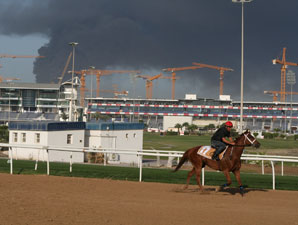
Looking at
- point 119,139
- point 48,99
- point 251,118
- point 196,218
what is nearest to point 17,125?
point 119,139

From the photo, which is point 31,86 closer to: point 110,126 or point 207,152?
point 110,126

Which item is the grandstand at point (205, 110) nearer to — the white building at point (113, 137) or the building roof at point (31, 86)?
the building roof at point (31, 86)

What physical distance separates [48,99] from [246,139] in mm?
142139

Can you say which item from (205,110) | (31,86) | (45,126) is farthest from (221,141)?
(205,110)

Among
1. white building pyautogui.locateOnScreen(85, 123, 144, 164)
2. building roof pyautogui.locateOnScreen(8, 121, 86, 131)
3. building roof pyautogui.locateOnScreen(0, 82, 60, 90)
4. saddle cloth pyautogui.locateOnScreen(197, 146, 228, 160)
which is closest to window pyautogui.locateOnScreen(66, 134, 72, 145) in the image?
building roof pyautogui.locateOnScreen(8, 121, 86, 131)

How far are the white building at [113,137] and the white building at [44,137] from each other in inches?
75.0

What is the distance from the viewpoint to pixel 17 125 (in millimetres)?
28375

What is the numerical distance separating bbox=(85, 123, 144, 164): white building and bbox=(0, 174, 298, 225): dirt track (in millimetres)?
17618

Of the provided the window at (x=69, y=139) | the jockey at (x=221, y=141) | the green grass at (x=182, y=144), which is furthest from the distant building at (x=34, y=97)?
the jockey at (x=221, y=141)

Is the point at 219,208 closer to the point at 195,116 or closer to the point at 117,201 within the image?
the point at 117,201

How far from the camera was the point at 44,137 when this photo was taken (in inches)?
1065

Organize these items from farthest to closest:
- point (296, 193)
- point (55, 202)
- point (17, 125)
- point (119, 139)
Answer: point (119, 139), point (17, 125), point (296, 193), point (55, 202)

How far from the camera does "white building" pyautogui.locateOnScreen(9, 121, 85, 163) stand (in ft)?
88.5

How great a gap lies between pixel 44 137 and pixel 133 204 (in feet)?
61.7
